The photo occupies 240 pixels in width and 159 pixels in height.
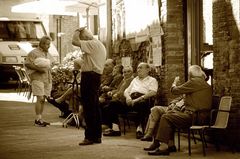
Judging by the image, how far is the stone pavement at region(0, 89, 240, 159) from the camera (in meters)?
6.88

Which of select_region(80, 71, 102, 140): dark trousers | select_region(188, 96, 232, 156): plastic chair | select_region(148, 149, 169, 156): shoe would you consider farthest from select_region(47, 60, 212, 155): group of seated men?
select_region(80, 71, 102, 140): dark trousers

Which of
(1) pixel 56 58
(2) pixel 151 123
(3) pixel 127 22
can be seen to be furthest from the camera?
(1) pixel 56 58

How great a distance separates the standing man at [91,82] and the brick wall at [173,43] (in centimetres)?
179

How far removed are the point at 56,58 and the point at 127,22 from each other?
26.7ft

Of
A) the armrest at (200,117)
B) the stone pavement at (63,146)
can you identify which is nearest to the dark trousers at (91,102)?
the stone pavement at (63,146)

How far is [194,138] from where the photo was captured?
779 cm

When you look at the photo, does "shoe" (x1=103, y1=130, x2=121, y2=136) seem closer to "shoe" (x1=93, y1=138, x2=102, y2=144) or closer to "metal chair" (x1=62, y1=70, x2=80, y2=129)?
"shoe" (x1=93, y1=138, x2=102, y2=144)

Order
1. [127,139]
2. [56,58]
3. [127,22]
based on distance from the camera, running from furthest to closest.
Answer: [56,58]
[127,22]
[127,139]

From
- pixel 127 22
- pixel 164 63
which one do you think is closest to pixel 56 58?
pixel 127 22

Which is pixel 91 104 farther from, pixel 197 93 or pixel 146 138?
pixel 197 93

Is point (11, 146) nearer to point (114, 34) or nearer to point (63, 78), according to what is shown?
point (63, 78)

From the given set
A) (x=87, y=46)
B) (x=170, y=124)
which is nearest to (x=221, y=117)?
(x=170, y=124)

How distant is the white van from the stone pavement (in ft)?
28.2

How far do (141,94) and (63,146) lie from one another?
1.70 metres
